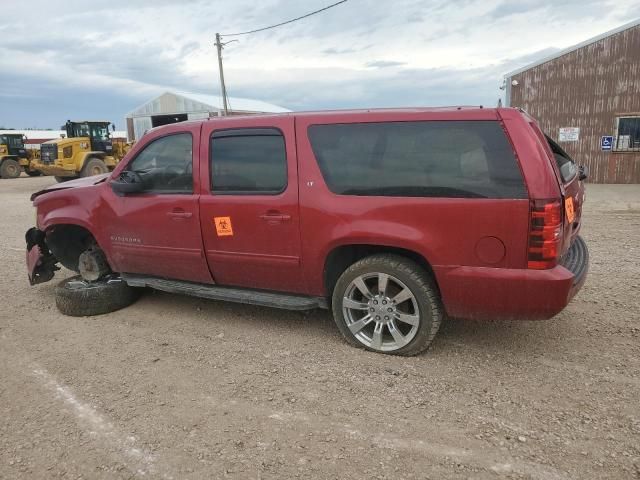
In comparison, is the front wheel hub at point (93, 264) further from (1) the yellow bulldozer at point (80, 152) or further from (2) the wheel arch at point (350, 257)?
(1) the yellow bulldozer at point (80, 152)

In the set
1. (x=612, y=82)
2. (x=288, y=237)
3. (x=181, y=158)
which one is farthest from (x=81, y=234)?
(x=612, y=82)

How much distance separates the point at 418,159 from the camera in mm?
3326

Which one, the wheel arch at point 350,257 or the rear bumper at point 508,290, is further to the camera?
the wheel arch at point 350,257

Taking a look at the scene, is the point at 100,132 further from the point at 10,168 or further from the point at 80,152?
the point at 10,168

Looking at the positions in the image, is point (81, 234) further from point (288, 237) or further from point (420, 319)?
point (420, 319)

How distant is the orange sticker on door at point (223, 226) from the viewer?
13.0 ft

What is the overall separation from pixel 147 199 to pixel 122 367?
4.84 feet

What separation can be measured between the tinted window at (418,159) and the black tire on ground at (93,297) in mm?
2533

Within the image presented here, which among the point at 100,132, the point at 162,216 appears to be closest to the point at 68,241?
the point at 162,216

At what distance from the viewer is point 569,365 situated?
11.1 feet

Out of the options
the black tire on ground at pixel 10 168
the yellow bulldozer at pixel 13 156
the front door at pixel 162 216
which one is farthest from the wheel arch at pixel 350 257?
the black tire on ground at pixel 10 168

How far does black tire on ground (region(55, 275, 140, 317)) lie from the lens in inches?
184

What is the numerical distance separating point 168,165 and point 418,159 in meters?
2.21

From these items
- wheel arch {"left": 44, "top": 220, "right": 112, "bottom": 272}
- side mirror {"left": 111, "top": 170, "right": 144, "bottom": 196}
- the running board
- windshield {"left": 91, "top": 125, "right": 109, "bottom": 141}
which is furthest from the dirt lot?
windshield {"left": 91, "top": 125, "right": 109, "bottom": 141}
